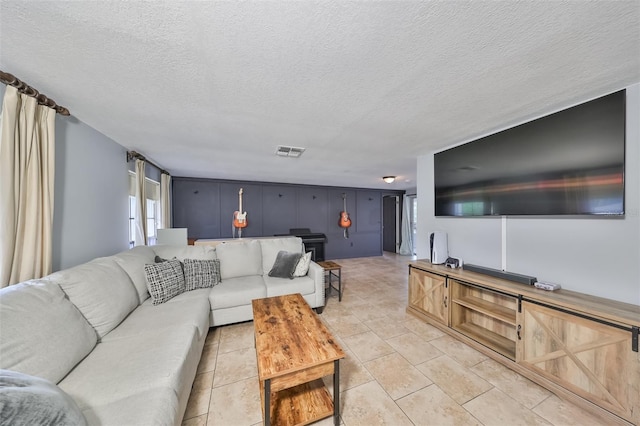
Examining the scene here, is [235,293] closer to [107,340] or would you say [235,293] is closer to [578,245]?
[107,340]

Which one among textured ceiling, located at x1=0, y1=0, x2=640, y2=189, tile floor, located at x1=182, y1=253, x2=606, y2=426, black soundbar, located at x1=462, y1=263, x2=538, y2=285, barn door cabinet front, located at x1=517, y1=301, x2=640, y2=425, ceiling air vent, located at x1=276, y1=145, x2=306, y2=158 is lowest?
tile floor, located at x1=182, y1=253, x2=606, y2=426

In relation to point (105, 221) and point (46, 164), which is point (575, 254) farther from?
point (105, 221)

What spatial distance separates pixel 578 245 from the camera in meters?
1.77

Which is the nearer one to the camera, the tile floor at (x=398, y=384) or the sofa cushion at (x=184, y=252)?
the tile floor at (x=398, y=384)

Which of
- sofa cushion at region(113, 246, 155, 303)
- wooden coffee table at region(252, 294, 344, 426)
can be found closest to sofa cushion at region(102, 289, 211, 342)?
sofa cushion at region(113, 246, 155, 303)

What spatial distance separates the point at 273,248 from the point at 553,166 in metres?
3.22

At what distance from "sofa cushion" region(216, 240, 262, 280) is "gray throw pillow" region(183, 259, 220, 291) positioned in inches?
8.1

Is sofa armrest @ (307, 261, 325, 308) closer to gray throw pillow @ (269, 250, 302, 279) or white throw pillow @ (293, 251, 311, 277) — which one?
white throw pillow @ (293, 251, 311, 277)

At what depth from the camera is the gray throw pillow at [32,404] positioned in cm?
65

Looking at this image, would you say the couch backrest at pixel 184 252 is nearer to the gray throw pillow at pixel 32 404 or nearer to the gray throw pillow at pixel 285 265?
the gray throw pillow at pixel 285 265

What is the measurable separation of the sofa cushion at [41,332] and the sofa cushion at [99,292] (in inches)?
3.3

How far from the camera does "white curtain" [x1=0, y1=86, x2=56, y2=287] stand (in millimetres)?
1422

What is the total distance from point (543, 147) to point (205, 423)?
336 cm

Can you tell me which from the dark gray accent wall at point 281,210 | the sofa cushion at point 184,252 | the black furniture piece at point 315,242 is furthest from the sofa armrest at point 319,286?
the dark gray accent wall at point 281,210
